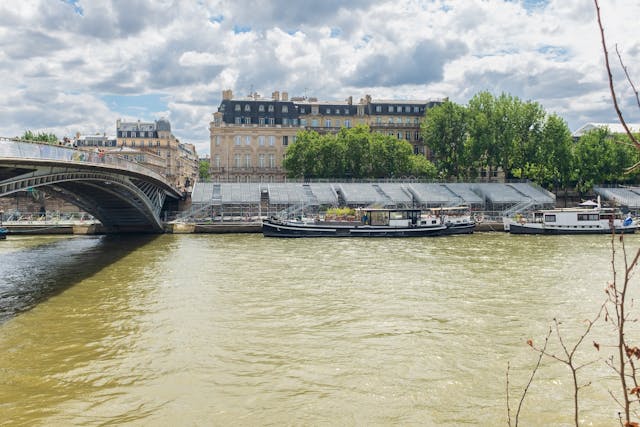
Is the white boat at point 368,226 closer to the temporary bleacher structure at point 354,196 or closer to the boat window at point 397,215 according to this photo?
the boat window at point 397,215

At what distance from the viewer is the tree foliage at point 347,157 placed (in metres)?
70.8

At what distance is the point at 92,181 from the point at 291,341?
Answer: 77.2 ft

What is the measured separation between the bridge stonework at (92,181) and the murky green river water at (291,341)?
16.1ft

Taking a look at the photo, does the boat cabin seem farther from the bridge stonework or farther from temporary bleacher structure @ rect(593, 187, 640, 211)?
temporary bleacher structure @ rect(593, 187, 640, 211)

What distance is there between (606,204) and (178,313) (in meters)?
63.7

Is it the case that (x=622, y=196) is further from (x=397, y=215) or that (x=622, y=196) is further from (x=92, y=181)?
(x=92, y=181)

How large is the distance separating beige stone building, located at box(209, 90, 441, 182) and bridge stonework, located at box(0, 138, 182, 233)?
24.4 m

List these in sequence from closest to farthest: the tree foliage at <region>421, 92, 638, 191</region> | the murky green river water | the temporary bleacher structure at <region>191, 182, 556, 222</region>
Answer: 1. the murky green river water
2. the temporary bleacher structure at <region>191, 182, 556, 222</region>
3. the tree foliage at <region>421, 92, 638, 191</region>

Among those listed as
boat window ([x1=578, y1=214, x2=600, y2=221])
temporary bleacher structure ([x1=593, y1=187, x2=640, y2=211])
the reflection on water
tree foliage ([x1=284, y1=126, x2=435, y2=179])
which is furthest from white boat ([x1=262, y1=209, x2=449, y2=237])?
temporary bleacher structure ([x1=593, y1=187, x2=640, y2=211])

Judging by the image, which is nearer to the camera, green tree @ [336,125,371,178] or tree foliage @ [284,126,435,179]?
tree foliage @ [284,126,435,179]

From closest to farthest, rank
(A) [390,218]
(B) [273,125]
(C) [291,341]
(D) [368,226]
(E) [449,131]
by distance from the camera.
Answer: (C) [291,341] < (D) [368,226] < (A) [390,218] < (E) [449,131] < (B) [273,125]

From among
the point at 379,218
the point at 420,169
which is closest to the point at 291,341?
the point at 379,218

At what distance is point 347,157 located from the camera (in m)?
71.6

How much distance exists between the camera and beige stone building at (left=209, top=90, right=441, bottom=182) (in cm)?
8395
